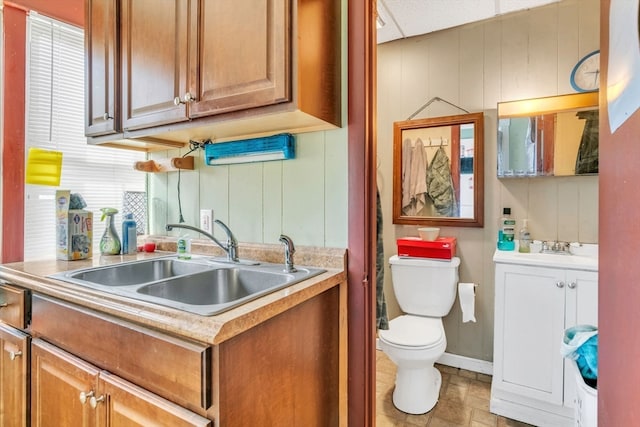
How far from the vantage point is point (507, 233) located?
2.07m

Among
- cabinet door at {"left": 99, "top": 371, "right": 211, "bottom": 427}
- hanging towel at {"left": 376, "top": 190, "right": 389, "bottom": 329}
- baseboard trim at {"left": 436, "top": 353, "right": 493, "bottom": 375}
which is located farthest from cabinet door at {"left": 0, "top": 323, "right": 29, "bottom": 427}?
baseboard trim at {"left": 436, "top": 353, "right": 493, "bottom": 375}

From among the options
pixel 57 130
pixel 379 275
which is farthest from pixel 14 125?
pixel 379 275

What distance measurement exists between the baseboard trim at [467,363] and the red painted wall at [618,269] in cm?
144

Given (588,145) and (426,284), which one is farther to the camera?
(426,284)

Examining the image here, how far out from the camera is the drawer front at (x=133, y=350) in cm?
71

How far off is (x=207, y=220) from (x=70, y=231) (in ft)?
1.89

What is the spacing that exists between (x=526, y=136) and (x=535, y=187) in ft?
1.08

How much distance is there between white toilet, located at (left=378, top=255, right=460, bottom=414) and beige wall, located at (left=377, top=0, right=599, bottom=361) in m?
0.25

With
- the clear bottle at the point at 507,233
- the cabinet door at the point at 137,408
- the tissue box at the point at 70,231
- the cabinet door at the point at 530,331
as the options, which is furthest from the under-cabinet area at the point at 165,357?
the clear bottle at the point at 507,233

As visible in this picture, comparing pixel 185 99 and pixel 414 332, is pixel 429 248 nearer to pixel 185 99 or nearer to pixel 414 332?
pixel 414 332

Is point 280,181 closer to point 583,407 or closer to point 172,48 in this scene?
point 172,48

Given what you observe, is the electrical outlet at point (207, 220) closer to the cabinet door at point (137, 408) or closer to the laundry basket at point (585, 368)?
the cabinet door at point (137, 408)

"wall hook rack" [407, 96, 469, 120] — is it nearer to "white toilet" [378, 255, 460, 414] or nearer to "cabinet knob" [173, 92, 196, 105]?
"white toilet" [378, 255, 460, 414]

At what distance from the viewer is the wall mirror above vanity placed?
187 centimetres
